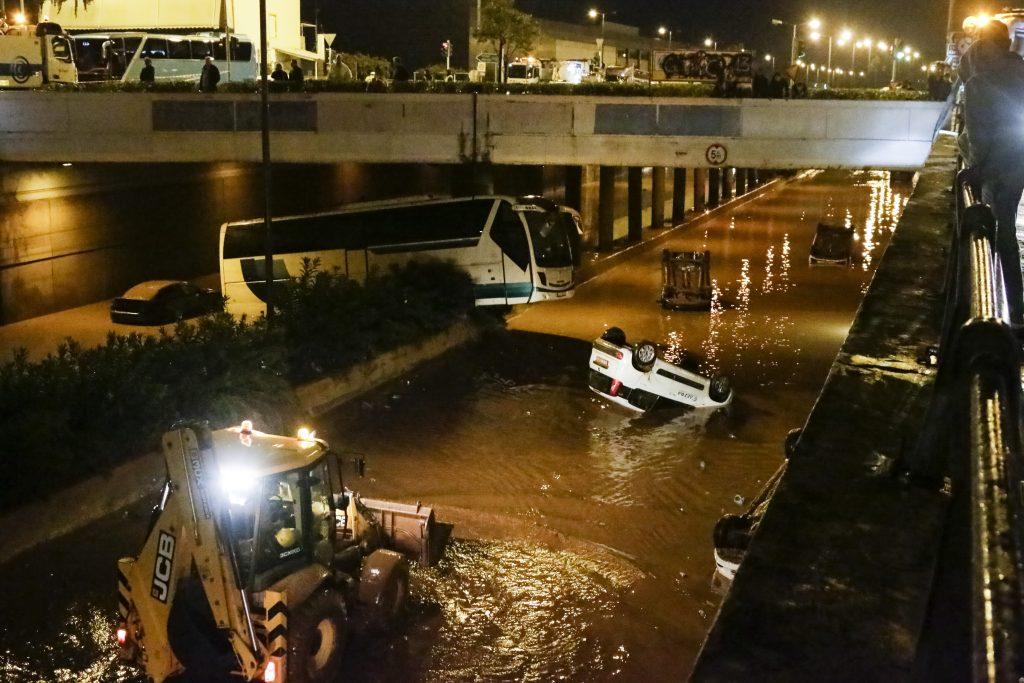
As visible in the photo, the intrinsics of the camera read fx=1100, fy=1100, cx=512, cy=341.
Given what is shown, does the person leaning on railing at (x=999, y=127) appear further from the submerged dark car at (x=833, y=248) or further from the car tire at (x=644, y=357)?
the submerged dark car at (x=833, y=248)

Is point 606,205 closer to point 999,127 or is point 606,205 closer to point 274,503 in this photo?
point 274,503

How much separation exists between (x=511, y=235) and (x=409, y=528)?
15.5 meters

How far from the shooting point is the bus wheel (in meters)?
10.4

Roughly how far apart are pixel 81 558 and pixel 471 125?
65.0ft

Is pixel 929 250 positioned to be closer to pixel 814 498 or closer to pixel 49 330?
pixel 814 498

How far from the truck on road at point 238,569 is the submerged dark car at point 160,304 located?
19.6 meters

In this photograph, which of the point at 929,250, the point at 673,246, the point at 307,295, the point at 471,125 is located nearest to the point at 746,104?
the point at 471,125

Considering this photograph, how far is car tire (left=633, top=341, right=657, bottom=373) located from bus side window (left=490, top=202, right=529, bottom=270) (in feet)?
24.6

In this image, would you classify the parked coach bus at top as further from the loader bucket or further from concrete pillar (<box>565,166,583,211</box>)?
the loader bucket

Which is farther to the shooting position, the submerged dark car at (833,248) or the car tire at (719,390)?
the submerged dark car at (833,248)

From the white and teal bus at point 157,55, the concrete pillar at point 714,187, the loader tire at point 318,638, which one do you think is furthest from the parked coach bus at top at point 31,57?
the concrete pillar at point 714,187

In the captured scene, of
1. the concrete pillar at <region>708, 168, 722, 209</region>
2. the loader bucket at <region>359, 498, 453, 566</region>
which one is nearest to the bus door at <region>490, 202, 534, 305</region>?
the loader bucket at <region>359, 498, 453, 566</region>

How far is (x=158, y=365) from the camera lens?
16266 millimetres

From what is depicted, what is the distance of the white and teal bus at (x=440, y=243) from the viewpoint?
Result: 27.0m
